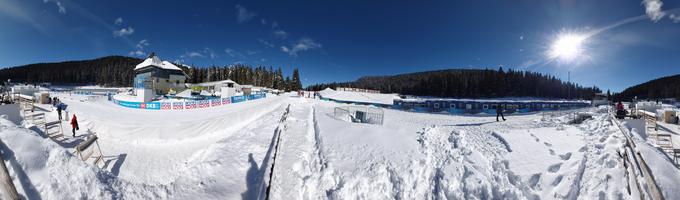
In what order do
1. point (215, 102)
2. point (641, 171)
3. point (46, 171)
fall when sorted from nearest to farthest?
1. point (46, 171)
2. point (641, 171)
3. point (215, 102)

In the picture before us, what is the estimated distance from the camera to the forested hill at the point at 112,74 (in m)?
98.0

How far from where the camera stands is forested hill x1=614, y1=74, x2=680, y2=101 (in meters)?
97.6

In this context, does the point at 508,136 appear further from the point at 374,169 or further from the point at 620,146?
the point at 374,169

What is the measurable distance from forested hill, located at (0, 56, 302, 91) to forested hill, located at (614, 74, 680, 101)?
396ft

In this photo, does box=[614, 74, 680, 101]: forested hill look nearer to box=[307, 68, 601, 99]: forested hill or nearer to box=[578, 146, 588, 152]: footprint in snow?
box=[307, 68, 601, 99]: forested hill

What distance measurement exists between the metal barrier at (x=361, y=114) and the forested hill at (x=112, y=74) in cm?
7224

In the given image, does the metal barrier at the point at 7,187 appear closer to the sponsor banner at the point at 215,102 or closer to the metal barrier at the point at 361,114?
the metal barrier at the point at 361,114

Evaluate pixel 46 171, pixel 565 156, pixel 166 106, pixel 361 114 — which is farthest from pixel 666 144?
pixel 166 106

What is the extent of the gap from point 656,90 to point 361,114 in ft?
496

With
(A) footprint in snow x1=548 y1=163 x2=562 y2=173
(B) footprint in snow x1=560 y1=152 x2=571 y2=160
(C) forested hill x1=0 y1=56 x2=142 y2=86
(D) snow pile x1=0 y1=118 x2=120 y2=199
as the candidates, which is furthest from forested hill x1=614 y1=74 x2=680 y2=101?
(C) forested hill x1=0 y1=56 x2=142 y2=86

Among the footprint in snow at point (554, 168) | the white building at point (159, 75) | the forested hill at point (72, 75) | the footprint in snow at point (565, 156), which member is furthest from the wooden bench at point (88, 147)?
the forested hill at point (72, 75)

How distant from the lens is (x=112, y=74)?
123688 millimetres

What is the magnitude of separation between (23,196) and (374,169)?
617 centimetres

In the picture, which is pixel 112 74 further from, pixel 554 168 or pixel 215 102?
pixel 554 168
